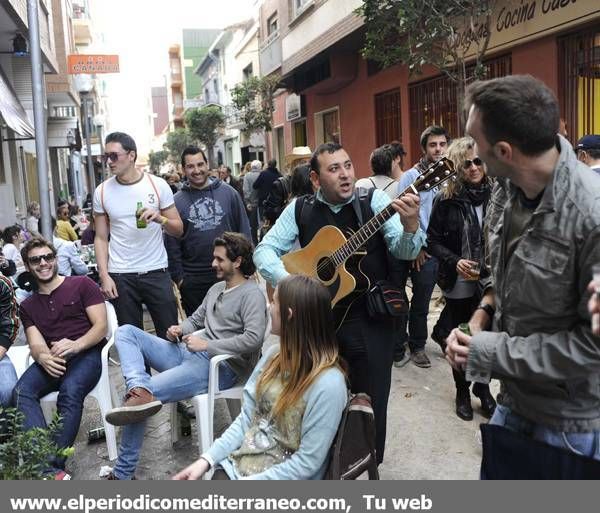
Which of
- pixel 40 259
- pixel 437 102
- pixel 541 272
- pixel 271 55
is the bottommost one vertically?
pixel 40 259

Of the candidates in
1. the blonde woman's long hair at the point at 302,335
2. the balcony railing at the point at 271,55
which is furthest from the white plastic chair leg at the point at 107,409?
the balcony railing at the point at 271,55

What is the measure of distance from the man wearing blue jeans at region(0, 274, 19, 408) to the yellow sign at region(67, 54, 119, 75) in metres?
6.99

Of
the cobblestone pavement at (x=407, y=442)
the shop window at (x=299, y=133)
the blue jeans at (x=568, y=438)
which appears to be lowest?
the cobblestone pavement at (x=407, y=442)

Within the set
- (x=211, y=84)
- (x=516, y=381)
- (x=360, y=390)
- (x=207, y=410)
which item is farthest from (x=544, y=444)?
(x=211, y=84)

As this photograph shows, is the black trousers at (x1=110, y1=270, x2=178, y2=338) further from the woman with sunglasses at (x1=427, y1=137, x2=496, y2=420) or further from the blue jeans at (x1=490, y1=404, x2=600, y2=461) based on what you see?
the blue jeans at (x1=490, y1=404, x2=600, y2=461)

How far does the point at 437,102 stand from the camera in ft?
36.9

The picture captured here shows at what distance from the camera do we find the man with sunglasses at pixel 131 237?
4492 millimetres

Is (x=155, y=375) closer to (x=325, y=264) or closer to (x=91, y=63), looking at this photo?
(x=325, y=264)

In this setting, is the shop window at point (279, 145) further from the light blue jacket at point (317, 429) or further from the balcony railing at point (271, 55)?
the light blue jacket at point (317, 429)

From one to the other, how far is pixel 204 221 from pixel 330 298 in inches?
97.1

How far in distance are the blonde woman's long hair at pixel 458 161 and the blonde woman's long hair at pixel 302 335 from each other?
79.6 inches

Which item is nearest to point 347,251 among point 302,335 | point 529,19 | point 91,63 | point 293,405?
point 302,335

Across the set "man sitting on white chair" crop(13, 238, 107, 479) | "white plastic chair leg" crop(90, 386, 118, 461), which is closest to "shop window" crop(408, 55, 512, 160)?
"man sitting on white chair" crop(13, 238, 107, 479)

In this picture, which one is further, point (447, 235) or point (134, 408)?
point (447, 235)
